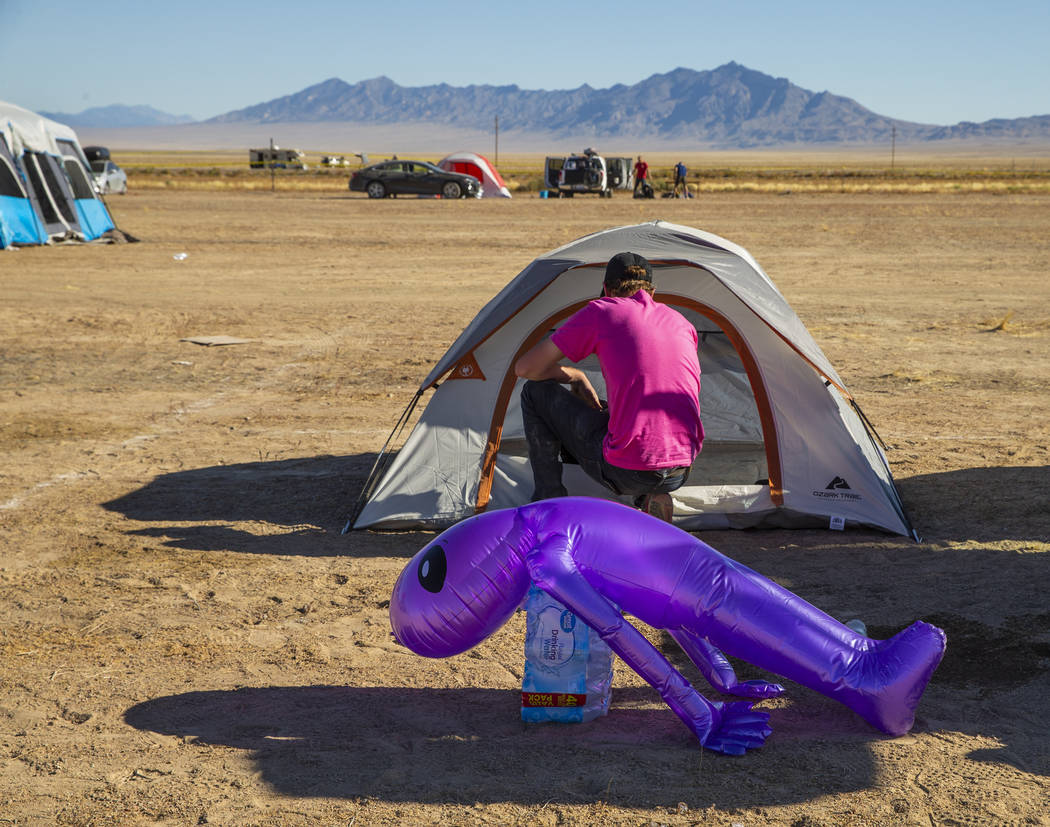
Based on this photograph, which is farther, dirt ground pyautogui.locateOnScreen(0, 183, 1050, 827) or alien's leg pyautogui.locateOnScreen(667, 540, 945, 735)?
alien's leg pyautogui.locateOnScreen(667, 540, 945, 735)

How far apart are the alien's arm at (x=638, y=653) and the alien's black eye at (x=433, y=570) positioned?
353 mm

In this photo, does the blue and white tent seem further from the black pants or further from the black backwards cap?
the black backwards cap

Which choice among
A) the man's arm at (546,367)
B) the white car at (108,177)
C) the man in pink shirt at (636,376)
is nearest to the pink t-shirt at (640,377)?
the man in pink shirt at (636,376)

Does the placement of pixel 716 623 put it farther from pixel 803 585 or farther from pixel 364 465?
pixel 364 465

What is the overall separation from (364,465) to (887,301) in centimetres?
969

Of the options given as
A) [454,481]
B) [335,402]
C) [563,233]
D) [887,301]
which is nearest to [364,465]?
[454,481]

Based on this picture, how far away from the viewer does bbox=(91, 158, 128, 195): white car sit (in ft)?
120

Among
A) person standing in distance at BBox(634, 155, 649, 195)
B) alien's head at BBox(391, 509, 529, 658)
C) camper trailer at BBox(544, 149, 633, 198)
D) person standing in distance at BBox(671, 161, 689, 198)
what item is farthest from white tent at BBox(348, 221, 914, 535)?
camper trailer at BBox(544, 149, 633, 198)

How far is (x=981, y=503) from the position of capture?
673 cm

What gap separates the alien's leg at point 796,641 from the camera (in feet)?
12.6

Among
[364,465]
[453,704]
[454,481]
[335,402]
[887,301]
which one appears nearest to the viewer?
[453,704]

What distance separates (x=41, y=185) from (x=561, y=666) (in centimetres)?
1971

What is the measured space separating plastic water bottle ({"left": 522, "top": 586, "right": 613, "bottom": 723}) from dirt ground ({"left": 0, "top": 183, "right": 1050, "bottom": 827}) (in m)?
0.10

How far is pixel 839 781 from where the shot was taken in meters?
3.73
